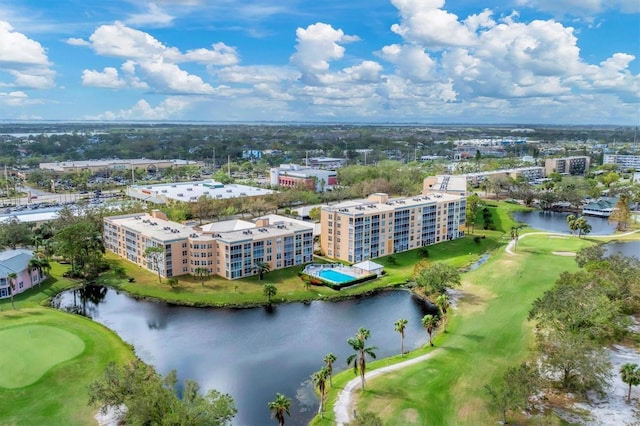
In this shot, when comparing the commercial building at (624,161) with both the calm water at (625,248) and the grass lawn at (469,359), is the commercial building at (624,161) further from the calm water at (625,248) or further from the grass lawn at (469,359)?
the grass lawn at (469,359)

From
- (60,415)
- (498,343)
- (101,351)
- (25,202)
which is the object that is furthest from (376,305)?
(25,202)

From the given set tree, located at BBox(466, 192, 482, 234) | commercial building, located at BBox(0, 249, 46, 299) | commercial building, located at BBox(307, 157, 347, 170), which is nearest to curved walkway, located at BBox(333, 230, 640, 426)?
commercial building, located at BBox(0, 249, 46, 299)

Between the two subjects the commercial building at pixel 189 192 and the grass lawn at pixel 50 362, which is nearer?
the grass lawn at pixel 50 362

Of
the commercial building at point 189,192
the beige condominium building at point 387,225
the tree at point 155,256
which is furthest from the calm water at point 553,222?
the tree at point 155,256

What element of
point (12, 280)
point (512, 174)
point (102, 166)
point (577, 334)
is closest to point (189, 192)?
point (12, 280)

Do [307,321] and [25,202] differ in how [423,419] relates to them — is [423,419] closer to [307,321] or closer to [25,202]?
[307,321]

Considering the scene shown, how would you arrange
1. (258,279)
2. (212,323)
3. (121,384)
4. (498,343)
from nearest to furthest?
(121,384)
(498,343)
(212,323)
(258,279)

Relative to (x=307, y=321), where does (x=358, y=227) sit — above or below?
above
